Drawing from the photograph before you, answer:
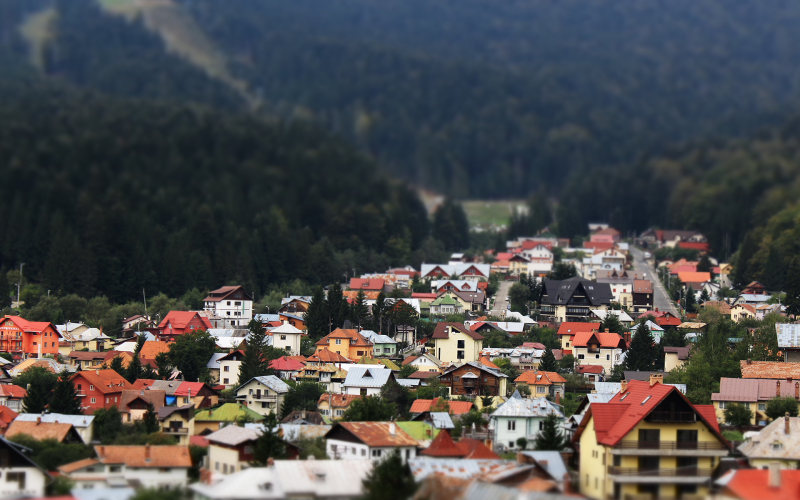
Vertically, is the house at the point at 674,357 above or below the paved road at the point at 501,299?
below

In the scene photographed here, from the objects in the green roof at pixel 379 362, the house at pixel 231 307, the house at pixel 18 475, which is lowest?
the house at pixel 18 475

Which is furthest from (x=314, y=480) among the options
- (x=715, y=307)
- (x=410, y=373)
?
(x=715, y=307)

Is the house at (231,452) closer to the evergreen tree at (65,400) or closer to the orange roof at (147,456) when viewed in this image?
the orange roof at (147,456)

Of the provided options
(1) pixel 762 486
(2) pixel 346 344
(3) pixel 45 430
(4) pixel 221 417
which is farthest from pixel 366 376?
(1) pixel 762 486

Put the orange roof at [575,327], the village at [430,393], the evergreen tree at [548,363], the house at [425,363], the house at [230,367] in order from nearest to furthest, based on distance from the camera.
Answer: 1. the village at [430,393]
2. the house at [230,367]
3. the evergreen tree at [548,363]
4. the house at [425,363]
5. the orange roof at [575,327]

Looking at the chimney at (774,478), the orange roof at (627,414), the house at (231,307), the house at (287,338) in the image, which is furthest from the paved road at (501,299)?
the chimney at (774,478)

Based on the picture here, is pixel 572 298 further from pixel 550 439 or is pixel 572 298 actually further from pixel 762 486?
pixel 762 486

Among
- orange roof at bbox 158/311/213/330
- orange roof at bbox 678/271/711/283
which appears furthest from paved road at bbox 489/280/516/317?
orange roof at bbox 158/311/213/330
